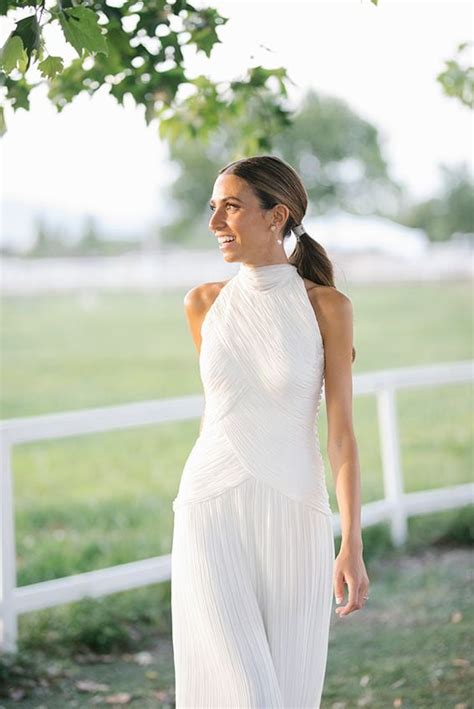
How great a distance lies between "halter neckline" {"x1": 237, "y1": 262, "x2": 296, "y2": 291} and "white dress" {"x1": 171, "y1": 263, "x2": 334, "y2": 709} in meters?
0.11

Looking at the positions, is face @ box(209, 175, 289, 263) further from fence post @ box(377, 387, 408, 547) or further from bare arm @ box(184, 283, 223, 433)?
fence post @ box(377, 387, 408, 547)

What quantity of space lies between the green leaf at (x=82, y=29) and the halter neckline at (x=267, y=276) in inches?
29.0

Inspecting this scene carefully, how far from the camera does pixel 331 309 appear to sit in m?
3.07

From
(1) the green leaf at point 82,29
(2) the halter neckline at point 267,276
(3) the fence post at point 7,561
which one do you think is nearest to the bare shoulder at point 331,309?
(2) the halter neckline at point 267,276

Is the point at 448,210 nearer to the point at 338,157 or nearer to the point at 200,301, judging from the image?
the point at 338,157

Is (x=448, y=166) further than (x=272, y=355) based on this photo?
Yes

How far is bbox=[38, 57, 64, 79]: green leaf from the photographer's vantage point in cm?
283

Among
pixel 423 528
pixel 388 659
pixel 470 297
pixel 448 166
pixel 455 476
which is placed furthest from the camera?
pixel 448 166

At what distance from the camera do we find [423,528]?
26.0 ft

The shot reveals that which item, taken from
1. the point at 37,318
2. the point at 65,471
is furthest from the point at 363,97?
the point at 65,471

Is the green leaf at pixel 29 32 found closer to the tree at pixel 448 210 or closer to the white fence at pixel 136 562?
the white fence at pixel 136 562

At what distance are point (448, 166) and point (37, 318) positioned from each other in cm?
1249

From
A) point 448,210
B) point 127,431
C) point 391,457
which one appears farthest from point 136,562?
point 448,210

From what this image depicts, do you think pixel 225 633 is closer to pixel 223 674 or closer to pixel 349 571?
pixel 223 674
